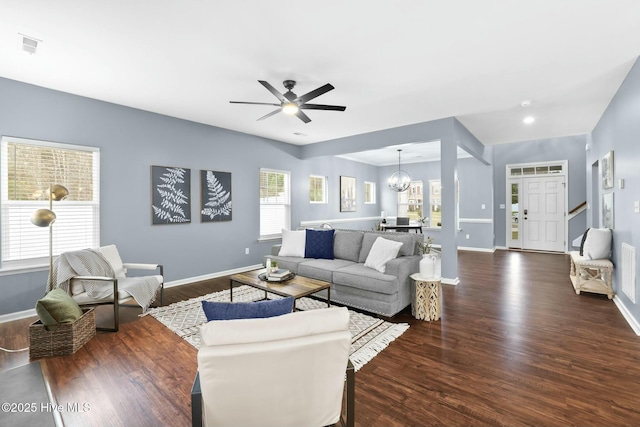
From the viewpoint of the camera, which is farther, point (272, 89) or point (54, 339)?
point (272, 89)

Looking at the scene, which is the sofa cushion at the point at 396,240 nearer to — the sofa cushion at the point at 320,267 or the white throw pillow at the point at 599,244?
the sofa cushion at the point at 320,267

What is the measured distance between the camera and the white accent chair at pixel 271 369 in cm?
120

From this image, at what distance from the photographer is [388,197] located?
33.5 ft

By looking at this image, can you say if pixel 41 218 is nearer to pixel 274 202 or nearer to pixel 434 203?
pixel 274 202

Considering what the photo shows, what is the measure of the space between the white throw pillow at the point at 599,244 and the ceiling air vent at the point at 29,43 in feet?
22.1

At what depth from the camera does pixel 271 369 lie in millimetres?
1236

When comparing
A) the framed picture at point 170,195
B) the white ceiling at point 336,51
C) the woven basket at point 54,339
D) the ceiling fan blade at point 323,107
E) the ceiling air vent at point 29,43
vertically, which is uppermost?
the white ceiling at point 336,51

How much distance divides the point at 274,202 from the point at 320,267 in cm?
288

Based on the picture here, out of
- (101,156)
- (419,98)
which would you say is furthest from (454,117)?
(101,156)

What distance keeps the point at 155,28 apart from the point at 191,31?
10.7 inches

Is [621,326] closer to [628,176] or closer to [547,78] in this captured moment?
[628,176]

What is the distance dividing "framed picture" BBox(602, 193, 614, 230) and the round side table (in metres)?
2.87

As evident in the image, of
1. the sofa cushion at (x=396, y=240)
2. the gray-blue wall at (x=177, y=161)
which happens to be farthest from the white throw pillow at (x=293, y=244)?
the gray-blue wall at (x=177, y=161)

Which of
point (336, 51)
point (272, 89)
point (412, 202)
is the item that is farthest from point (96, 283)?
point (412, 202)
